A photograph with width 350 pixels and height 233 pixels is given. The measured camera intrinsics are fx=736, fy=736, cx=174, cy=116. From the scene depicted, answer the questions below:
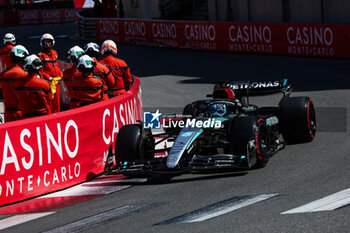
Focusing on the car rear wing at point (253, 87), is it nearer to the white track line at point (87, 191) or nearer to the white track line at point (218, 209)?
the white track line at point (87, 191)

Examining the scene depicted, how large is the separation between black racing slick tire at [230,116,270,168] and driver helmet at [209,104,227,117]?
2.48 ft

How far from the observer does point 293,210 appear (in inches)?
302

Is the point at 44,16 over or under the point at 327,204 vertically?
under

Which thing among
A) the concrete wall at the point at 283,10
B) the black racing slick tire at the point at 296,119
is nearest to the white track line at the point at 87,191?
the black racing slick tire at the point at 296,119

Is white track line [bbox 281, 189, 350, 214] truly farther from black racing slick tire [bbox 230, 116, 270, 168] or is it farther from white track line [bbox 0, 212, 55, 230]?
white track line [bbox 0, 212, 55, 230]

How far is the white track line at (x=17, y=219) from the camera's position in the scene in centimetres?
851

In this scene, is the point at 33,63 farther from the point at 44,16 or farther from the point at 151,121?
the point at 44,16

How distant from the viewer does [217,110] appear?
11062mm

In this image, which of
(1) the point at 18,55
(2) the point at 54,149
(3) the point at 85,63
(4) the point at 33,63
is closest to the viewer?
(2) the point at 54,149

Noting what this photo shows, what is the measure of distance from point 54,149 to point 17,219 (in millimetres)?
1702

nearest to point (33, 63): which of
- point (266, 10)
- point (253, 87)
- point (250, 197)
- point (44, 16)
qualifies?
point (253, 87)

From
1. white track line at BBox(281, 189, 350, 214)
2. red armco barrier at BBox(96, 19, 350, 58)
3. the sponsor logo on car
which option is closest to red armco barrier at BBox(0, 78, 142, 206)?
the sponsor logo on car

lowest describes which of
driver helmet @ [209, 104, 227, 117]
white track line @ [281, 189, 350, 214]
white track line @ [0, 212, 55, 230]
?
white track line @ [0, 212, 55, 230]

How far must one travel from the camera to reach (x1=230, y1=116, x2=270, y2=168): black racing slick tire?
988cm
